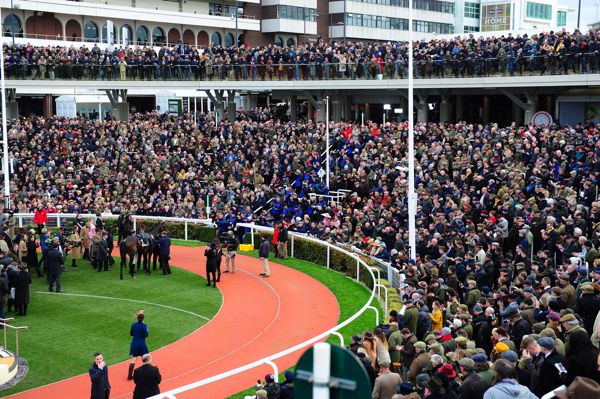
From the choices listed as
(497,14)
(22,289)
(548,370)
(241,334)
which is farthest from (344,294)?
(497,14)

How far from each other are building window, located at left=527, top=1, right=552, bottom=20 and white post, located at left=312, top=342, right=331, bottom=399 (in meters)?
90.0

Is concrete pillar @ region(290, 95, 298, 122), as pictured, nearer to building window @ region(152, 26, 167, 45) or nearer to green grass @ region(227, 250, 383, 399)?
building window @ region(152, 26, 167, 45)

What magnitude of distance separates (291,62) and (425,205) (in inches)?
725

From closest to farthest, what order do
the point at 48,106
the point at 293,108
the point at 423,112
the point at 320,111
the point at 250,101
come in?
the point at 423,112, the point at 320,111, the point at 293,108, the point at 48,106, the point at 250,101

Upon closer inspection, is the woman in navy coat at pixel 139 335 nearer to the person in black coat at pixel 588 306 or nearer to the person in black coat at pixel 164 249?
the person in black coat at pixel 588 306

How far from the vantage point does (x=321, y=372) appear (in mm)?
3955

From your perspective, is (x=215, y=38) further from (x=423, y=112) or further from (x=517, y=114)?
(x=517, y=114)

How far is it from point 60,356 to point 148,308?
401 centimetres

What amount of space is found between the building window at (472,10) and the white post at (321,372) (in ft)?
289

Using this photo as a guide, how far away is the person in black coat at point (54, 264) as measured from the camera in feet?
67.2

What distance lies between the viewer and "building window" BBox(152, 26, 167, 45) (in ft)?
198

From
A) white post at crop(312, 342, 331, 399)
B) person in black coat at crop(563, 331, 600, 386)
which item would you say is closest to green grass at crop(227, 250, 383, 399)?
person in black coat at crop(563, 331, 600, 386)

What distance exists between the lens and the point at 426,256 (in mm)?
17906

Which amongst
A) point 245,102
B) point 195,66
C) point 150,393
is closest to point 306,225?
point 150,393
